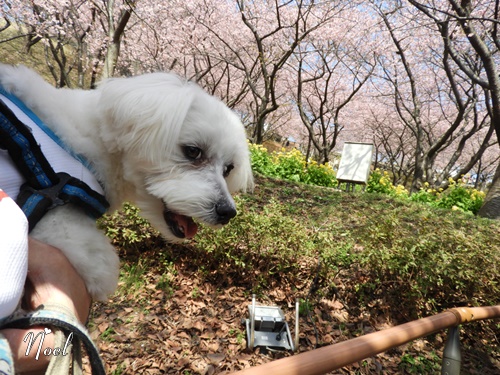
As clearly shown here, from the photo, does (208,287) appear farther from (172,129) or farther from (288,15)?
(288,15)

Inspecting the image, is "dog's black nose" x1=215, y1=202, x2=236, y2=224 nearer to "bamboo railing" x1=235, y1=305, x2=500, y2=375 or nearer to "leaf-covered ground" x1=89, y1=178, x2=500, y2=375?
"bamboo railing" x1=235, y1=305, x2=500, y2=375

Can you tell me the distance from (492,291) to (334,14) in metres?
11.5

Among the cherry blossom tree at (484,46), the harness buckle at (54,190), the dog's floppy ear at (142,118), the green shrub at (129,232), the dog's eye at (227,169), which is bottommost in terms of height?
the green shrub at (129,232)

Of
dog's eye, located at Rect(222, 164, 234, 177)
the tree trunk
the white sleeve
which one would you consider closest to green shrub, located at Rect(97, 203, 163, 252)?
dog's eye, located at Rect(222, 164, 234, 177)

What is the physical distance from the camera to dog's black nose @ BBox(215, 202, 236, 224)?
1483 millimetres

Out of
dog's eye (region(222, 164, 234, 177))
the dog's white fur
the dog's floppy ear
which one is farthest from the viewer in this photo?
dog's eye (region(222, 164, 234, 177))

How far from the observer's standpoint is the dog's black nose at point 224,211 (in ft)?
4.87

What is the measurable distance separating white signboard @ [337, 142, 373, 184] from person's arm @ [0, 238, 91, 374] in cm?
893

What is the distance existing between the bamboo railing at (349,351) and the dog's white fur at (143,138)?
0.67 meters

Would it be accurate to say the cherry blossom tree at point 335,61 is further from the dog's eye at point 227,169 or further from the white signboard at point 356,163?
the dog's eye at point 227,169

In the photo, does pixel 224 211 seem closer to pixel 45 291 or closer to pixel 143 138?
pixel 143 138

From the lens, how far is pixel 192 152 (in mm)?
1544

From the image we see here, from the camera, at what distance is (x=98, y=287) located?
3.46ft

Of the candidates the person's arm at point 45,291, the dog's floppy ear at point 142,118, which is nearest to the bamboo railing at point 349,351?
the person's arm at point 45,291
